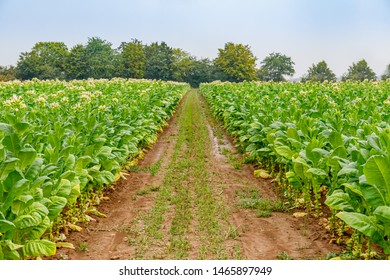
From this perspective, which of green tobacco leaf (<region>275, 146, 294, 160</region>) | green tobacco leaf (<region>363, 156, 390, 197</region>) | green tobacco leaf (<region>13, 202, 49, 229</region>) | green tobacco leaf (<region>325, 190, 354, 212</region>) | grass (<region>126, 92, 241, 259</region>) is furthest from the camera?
green tobacco leaf (<region>275, 146, 294, 160</region>)

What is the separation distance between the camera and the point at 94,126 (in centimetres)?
705

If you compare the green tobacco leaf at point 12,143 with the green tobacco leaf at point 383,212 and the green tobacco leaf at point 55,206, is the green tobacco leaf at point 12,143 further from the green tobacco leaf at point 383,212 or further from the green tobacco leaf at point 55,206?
the green tobacco leaf at point 383,212

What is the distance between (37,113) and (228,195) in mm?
3304

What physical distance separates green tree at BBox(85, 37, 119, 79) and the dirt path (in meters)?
55.0

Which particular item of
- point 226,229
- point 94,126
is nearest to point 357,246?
point 226,229

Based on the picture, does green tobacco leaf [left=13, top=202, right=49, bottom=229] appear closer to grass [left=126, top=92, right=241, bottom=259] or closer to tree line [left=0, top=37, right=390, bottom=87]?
grass [left=126, top=92, right=241, bottom=259]

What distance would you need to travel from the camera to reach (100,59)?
63969mm

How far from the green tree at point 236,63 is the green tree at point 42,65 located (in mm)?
26205

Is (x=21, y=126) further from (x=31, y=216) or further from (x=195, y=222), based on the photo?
(x=195, y=222)

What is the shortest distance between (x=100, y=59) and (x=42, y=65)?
798 centimetres

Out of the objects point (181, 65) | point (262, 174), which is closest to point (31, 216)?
point (262, 174)

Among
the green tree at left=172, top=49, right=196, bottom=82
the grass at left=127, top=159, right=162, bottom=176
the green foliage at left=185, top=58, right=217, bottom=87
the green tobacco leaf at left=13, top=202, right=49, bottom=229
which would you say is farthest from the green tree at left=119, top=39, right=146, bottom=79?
the green tobacco leaf at left=13, top=202, right=49, bottom=229

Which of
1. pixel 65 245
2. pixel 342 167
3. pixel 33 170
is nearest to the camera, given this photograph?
pixel 33 170

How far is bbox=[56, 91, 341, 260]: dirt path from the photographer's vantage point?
5.02m
